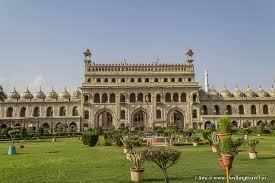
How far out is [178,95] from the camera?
5956 cm

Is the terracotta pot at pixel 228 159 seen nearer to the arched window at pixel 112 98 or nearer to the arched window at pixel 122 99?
the arched window at pixel 122 99

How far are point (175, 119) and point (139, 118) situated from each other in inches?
292

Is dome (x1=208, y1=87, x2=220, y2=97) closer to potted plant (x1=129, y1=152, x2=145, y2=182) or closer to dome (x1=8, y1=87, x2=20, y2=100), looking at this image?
dome (x1=8, y1=87, x2=20, y2=100)

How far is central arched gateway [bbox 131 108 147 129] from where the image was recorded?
5865 centimetres

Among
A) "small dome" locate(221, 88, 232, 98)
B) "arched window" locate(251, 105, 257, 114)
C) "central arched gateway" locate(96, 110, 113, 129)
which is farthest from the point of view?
"small dome" locate(221, 88, 232, 98)

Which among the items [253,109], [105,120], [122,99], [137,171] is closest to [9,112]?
[105,120]

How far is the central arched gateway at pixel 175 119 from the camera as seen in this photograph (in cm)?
5839

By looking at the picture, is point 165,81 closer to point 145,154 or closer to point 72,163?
point 72,163

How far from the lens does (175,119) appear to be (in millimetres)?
64125

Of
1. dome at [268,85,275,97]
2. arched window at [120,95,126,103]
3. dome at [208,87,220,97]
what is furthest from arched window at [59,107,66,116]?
dome at [268,85,275,97]

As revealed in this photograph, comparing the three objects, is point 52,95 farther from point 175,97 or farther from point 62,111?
point 175,97

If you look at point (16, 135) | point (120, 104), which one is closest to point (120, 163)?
point (16, 135)

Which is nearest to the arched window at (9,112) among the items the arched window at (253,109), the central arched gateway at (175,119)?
the central arched gateway at (175,119)

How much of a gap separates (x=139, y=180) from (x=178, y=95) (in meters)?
48.7
